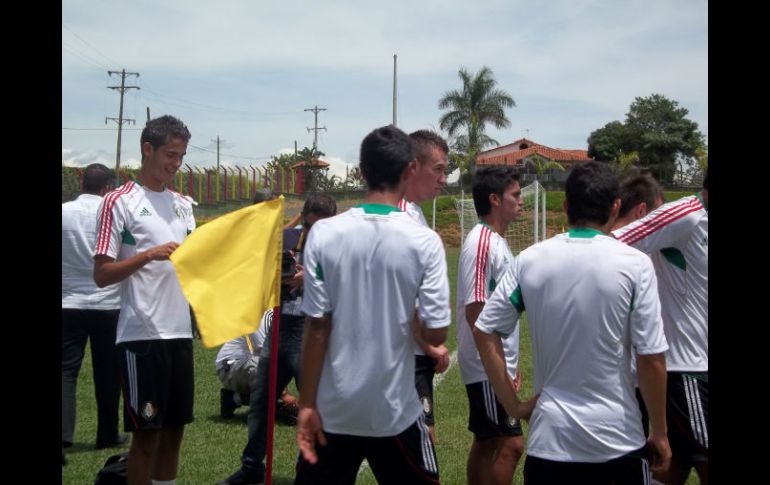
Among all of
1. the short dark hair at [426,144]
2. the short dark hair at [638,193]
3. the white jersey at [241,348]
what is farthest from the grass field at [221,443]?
the short dark hair at [426,144]

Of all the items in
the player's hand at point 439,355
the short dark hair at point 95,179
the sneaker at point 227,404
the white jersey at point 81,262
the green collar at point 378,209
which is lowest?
the sneaker at point 227,404

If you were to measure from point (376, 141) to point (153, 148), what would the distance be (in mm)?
1839

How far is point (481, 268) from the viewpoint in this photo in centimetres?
450

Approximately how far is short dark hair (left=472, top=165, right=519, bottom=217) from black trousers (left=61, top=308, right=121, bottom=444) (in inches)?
142

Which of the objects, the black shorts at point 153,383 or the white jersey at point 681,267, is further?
the black shorts at point 153,383

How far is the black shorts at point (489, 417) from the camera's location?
4.54 meters

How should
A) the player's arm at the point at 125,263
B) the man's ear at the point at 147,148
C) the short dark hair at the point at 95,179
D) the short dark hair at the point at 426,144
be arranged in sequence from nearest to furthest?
the player's arm at the point at 125,263 < the man's ear at the point at 147,148 < the short dark hair at the point at 426,144 < the short dark hair at the point at 95,179

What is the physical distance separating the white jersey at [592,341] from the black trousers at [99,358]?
462 cm

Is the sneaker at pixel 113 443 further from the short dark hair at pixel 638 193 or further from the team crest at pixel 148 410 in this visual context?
the short dark hair at pixel 638 193

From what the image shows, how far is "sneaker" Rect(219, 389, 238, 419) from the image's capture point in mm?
7668

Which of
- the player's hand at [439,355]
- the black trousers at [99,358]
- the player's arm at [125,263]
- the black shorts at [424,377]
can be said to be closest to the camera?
the player's hand at [439,355]

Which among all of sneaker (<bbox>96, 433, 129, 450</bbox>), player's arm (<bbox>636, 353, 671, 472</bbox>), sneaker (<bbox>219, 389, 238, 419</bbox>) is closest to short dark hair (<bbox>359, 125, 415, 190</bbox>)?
player's arm (<bbox>636, 353, 671, 472</bbox>)

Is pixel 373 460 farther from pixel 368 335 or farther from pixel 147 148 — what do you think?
pixel 147 148

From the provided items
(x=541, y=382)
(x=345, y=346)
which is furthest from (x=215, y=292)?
(x=541, y=382)
